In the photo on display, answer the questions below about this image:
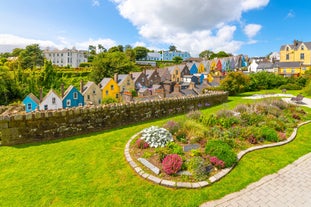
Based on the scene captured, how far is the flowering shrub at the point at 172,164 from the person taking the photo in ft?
16.1

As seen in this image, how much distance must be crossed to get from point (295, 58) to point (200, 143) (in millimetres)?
63596

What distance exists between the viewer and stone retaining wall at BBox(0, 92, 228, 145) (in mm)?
6957

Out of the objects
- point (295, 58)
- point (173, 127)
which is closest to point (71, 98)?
point (173, 127)

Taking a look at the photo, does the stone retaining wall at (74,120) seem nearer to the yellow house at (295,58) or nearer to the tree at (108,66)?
the tree at (108,66)

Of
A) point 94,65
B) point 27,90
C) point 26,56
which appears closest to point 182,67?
point 94,65

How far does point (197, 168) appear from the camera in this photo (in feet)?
16.4

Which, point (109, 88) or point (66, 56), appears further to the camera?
point (66, 56)

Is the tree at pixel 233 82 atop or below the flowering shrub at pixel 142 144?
atop

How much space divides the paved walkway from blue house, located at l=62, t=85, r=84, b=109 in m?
31.8

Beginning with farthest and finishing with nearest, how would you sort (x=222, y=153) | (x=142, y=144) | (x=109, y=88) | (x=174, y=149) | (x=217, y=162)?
1. (x=109, y=88)
2. (x=142, y=144)
3. (x=174, y=149)
4. (x=222, y=153)
5. (x=217, y=162)

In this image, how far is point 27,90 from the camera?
136 ft

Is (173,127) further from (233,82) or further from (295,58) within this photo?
(295,58)

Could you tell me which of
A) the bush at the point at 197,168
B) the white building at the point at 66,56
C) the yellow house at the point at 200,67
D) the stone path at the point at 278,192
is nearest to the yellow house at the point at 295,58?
the yellow house at the point at 200,67

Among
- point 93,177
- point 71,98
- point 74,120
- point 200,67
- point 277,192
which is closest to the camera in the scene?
point 277,192
